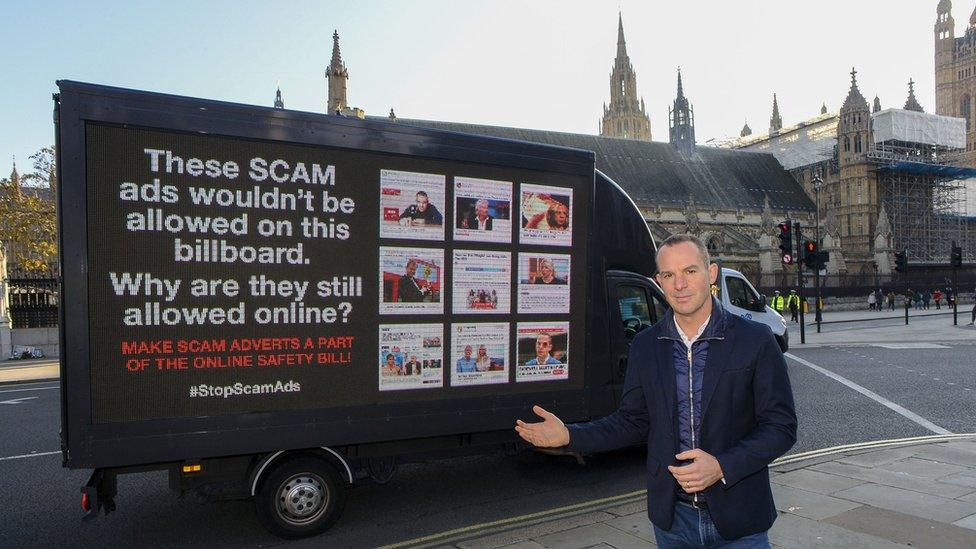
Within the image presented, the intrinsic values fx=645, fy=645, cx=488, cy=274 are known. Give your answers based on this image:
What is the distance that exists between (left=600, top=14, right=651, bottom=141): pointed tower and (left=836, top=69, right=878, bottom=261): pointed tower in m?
33.3

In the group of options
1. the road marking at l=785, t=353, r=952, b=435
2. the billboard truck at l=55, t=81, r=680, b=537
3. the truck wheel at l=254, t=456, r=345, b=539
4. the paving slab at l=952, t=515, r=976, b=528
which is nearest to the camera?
the billboard truck at l=55, t=81, r=680, b=537

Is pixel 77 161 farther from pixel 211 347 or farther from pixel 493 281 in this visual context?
pixel 493 281

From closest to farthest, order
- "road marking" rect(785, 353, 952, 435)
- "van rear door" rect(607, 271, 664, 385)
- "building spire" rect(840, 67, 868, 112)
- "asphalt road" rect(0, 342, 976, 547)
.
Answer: "asphalt road" rect(0, 342, 976, 547) < "van rear door" rect(607, 271, 664, 385) < "road marking" rect(785, 353, 952, 435) < "building spire" rect(840, 67, 868, 112)

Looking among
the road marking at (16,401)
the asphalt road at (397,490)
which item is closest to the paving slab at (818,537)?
the asphalt road at (397,490)

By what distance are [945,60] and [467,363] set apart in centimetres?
12151

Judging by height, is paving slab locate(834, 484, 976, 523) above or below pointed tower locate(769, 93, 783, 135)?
below

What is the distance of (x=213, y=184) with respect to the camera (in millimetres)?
4586

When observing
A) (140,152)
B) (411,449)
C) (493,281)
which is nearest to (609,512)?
(411,449)

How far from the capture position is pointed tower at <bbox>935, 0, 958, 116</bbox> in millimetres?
97562

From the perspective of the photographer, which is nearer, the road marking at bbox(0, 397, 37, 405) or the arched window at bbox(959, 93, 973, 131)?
the road marking at bbox(0, 397, 37, 405)

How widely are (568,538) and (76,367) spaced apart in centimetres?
361

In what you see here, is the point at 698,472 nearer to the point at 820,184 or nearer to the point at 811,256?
the point at 811,256

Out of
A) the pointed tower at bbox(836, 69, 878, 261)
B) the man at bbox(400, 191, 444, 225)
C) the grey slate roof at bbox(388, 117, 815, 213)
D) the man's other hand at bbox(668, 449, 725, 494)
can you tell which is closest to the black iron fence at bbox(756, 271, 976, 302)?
the pointed tower at bbox(836, 69, 878, 261)

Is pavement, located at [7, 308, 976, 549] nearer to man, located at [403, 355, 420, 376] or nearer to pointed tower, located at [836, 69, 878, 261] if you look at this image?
man, located at [403, 355, 420, 376]
